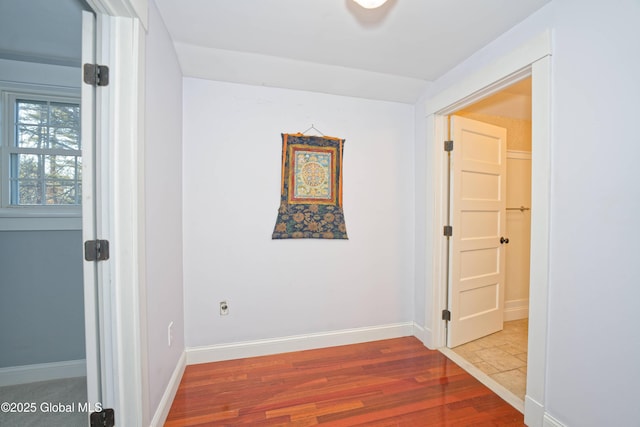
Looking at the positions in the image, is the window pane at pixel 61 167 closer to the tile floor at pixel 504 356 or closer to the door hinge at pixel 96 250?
the door hinge at pixel 96 250

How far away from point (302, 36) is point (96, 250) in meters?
1.69

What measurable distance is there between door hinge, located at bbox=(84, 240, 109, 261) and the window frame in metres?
0.98

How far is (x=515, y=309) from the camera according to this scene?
296 centimetres

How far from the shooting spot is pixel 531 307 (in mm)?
1475

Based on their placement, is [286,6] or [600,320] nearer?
[600,320]

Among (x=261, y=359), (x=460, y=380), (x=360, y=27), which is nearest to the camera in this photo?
(x=360, y=27)

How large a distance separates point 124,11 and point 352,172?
176 cm

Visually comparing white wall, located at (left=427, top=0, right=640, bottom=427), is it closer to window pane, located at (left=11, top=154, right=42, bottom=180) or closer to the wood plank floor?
the wood plank floor

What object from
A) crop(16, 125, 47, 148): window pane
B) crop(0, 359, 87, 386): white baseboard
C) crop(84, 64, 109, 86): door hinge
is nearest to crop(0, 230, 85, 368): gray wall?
crop(0, 359, 87, 386): white baseboard

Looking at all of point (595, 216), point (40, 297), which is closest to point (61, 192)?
point (40, 297)

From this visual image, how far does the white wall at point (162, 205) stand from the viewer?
53.8 inches

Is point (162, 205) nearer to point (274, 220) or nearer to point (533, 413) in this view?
point (274, 220)

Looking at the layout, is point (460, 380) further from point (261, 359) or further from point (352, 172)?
point (352, 172)

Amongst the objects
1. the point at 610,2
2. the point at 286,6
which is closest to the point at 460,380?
the point at 610,2
